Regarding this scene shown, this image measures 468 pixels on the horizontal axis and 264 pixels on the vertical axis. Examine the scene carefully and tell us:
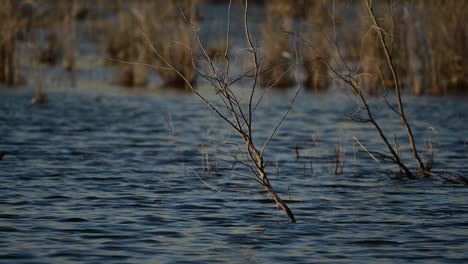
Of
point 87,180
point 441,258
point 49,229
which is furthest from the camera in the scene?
point 87,180

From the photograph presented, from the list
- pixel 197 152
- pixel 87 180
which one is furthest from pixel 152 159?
pixel 87 180

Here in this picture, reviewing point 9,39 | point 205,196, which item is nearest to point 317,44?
point 9,39

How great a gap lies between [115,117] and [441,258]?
9.84 m

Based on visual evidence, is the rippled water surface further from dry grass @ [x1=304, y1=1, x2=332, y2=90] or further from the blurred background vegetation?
dry grass @ [x1=304, y1=1, x2=332, y2=90]

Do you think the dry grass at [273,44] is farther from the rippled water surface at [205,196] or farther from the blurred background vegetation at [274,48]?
the rippled water surface at [205,196]

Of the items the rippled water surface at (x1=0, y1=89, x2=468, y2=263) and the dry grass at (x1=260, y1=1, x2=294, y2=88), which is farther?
the dry grass at (x1=260, y1=1, x2=294, y2=88)

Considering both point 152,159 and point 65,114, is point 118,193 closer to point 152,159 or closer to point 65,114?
point 152,159

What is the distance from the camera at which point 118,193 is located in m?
9.16

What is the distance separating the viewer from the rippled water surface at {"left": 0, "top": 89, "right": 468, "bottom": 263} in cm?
686

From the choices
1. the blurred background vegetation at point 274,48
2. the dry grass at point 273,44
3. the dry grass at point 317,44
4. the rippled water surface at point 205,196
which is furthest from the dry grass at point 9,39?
the dry grass at point 317,44

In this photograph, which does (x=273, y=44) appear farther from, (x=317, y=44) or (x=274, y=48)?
(x=317, y=44)

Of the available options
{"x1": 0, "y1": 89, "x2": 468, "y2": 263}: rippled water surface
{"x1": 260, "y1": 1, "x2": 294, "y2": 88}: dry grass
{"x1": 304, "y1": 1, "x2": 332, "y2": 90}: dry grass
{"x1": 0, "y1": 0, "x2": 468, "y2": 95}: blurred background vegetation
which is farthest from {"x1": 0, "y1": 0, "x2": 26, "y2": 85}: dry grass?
{"x1": 304, "y1": 1, "x2": 332, "y2": 90}: dry grass

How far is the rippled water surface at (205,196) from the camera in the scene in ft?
22.5

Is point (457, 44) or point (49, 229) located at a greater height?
point (457, 44)
